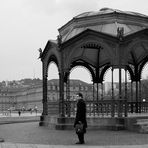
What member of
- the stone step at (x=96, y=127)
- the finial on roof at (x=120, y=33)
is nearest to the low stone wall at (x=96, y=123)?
the stone step at (x=96, y=127)

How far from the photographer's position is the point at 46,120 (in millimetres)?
25312

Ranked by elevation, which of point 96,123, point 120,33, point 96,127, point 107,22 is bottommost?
point 96,127

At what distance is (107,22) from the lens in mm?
23203

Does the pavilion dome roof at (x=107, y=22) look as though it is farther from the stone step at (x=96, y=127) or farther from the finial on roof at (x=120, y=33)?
the stone step at (x=96, y=127)

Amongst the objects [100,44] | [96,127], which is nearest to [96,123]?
[96,127]

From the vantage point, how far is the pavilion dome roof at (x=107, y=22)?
23.0 meters

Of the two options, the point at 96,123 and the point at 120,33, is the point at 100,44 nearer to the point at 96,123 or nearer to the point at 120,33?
the point at 120,33

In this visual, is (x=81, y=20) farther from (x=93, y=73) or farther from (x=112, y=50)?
(x=93, y=73)

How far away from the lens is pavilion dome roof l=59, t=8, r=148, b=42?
22980 millimetres

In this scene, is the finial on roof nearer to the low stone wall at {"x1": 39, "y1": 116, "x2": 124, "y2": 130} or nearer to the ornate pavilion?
the ornate pavilion

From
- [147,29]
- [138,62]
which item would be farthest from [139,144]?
[138,62]

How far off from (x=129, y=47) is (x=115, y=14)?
101 inches

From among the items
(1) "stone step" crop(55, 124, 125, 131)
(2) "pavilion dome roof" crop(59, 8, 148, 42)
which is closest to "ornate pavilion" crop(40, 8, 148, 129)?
(2) "pavilion dome roof" crop(59, 8, 148, 42)

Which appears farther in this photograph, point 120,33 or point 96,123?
point 96,123
